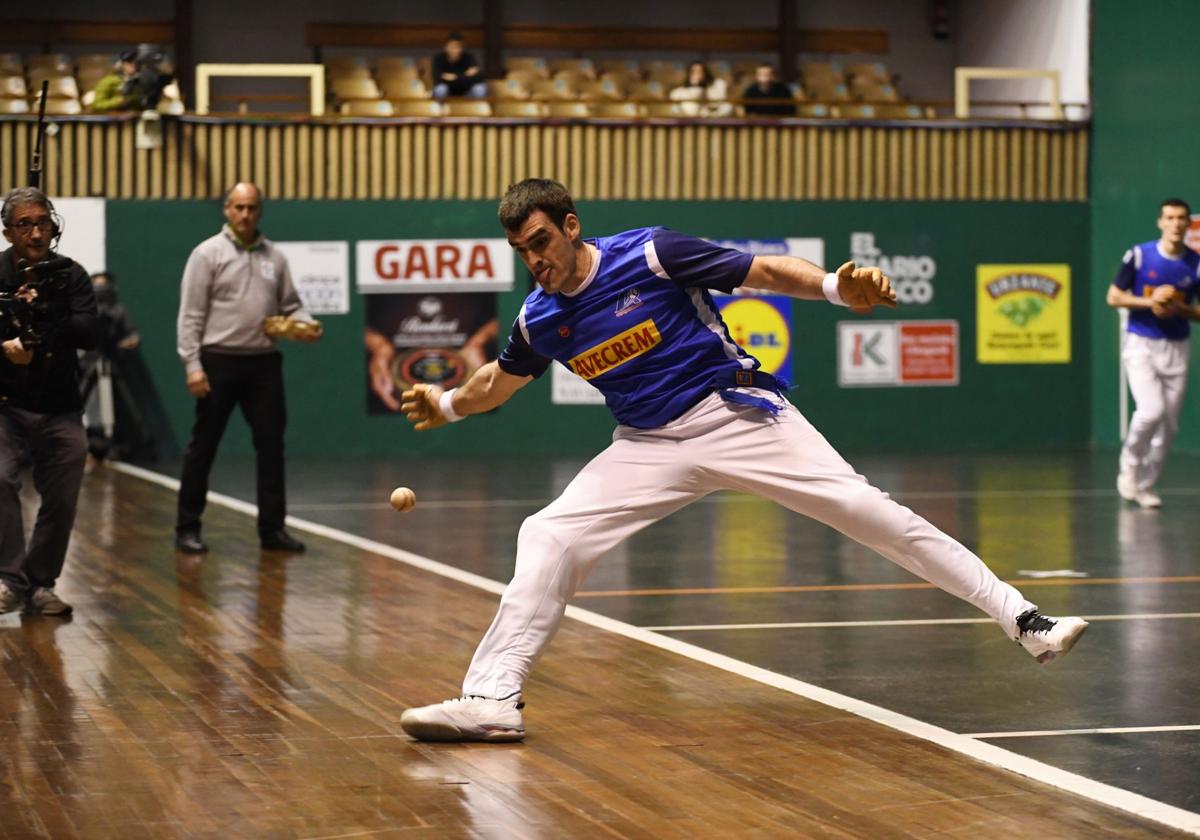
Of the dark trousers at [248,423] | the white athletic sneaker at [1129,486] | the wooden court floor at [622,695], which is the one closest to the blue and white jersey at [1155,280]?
the white athletic sneaker at [1129,486]

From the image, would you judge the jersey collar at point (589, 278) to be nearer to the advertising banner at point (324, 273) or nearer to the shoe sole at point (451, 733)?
the shoe sole at point (451, 733)

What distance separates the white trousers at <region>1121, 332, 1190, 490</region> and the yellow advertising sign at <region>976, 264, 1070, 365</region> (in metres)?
8.34

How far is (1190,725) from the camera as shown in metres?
6.65

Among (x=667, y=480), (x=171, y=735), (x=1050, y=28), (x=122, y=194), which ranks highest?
(x=1050, y=28)

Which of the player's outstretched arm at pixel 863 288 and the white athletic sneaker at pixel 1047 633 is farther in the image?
the white athletic sneaker at pixel 1047 633

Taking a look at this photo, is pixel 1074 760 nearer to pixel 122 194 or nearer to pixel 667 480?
pixel 667 480

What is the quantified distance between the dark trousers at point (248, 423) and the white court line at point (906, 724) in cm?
125

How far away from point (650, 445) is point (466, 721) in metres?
1.18

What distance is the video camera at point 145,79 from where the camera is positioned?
21.3 meters

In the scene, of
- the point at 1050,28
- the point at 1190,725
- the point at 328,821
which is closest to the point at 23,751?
the point at 328,821

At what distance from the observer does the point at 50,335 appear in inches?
352

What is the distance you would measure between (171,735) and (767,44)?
21953 millimetres

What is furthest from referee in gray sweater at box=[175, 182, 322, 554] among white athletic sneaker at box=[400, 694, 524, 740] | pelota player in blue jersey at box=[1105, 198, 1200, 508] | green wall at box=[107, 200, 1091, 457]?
green wall at box=[107, 200, 1091, 457]

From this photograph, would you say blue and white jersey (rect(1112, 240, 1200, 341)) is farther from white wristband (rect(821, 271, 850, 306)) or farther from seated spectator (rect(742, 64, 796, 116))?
white wristband (rect(821, 271, 850, 306))
